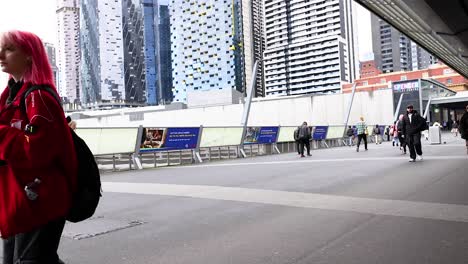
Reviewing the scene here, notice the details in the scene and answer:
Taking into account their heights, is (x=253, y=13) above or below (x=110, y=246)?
above

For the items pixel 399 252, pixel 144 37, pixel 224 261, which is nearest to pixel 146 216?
pixel 224 261

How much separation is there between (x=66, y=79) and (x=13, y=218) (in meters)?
155

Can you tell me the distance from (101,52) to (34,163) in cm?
14190

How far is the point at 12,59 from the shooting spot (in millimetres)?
2203

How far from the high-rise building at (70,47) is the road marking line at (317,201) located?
14473 centimetres

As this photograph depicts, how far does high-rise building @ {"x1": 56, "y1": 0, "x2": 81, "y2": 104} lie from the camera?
147 meters

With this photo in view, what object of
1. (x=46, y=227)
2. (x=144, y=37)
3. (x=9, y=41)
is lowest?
(x=46, y=227)

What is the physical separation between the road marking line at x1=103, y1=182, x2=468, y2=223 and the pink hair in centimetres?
499

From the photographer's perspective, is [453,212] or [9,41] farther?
[453,212]

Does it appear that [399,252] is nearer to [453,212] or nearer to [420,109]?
[453,212]

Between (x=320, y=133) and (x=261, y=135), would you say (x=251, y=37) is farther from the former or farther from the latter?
(x=261, y=135)

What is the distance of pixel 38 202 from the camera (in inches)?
78.3

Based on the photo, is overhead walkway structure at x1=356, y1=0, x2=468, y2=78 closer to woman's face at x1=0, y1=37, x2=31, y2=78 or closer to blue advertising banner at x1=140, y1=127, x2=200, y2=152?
blue advertising banner at x1=140, y1=127, x2=200, y2=152

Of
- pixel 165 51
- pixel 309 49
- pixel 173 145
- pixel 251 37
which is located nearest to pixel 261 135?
pixel 173 145
